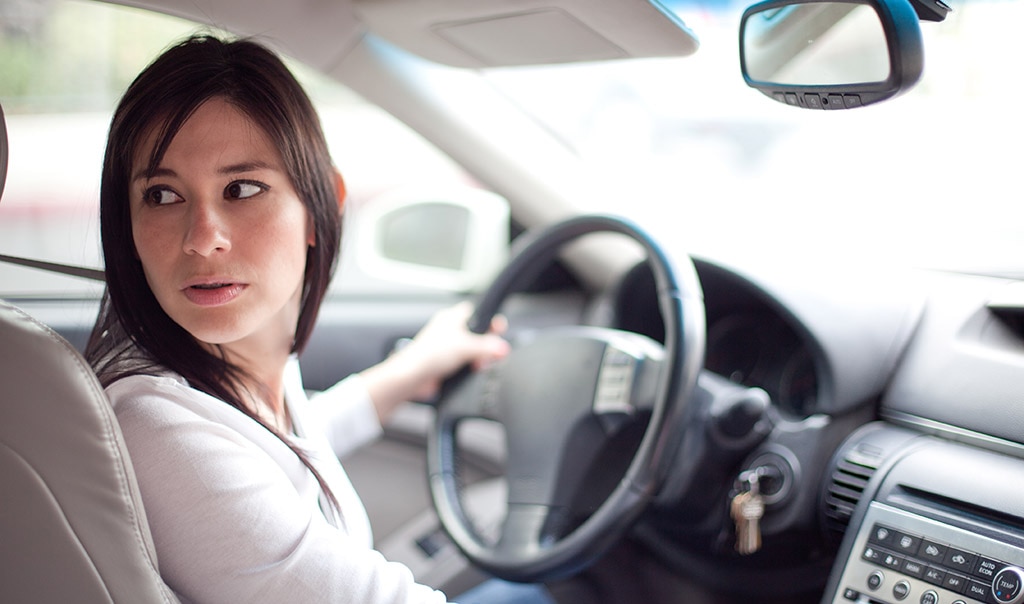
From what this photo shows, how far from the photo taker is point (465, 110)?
1.94 metres

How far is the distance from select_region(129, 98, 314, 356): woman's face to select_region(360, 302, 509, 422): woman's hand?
26.7 inches

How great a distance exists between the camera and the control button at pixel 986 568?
117cm

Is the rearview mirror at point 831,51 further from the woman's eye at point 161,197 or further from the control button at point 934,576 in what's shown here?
the woman's eye at point 161,197

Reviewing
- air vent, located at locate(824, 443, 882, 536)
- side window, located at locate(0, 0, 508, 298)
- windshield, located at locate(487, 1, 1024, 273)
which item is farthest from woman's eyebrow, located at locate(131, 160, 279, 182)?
air vent, located at locate(824, 443, 882, 536)

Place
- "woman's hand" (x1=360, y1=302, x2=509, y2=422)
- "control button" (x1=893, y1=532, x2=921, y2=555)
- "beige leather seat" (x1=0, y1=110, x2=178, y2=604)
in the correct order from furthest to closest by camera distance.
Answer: "woman's hand" (x1=360, y1=302, x2=509, y2=422), "control button" (x1=893, y1=532, x2=921, y2=555), "beige leather seat" (x1=0, y1=110, x2=178, y2=604)

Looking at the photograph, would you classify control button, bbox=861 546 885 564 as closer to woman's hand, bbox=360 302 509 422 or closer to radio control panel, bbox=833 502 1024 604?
radio control panel, bbox=833 502 1024 604

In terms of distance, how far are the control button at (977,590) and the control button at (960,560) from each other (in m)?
0.02

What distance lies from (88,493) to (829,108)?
919mm

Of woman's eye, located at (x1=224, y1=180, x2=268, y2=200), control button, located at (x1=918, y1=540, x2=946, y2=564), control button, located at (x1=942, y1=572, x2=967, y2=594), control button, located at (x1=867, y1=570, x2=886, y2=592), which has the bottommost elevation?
control button, located at (x1=867, y1=570, x2=886, y2=592)

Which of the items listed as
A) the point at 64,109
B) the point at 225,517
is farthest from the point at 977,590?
the point at 64,109

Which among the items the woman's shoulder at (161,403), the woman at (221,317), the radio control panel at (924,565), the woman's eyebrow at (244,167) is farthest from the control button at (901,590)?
the woman's eyebrow at (244,167)

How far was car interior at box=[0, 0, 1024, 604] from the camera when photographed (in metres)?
1.03

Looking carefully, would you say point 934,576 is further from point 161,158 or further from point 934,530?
point 161,158

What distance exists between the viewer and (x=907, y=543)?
128cm
